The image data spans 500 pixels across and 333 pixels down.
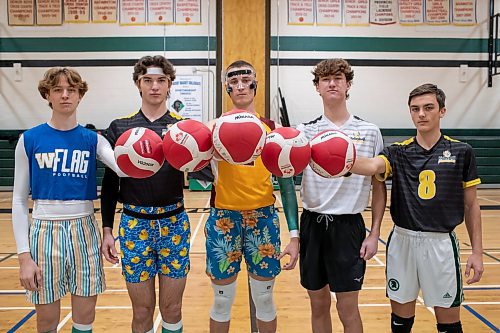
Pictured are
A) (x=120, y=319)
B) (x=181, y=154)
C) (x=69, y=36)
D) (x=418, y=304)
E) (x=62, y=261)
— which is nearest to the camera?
(x=181, y=154)

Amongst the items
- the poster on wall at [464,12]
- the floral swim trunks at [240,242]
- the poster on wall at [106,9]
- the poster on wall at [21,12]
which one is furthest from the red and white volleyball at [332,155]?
the poster on wall at [21,12]

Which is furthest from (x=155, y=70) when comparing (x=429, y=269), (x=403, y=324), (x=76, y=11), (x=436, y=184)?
(x=76, y=11)

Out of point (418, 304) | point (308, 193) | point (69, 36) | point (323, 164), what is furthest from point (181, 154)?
point (69, 36)

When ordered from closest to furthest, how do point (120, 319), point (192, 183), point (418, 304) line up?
point (120, 319)
point (418, 304)
point (192, 183)

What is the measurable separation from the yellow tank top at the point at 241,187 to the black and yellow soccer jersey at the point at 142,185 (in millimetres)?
221

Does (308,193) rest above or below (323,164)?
below

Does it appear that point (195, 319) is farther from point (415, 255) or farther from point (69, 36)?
point (69, 36)

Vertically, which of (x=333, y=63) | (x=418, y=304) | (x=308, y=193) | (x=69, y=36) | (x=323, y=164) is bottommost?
(x=418, y=304)

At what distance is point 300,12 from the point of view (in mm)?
10609

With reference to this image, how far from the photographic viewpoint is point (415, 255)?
237 cm

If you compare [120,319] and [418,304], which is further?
[418,304]

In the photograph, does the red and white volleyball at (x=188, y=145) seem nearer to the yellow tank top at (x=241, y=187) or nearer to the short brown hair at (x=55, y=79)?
the yellow tank top at (x=241, y=187)

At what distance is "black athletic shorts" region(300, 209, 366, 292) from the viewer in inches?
92.7

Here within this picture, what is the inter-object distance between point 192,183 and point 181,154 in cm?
812
